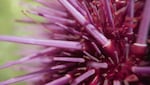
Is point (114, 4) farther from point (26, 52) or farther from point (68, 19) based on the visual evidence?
point (26, 52)

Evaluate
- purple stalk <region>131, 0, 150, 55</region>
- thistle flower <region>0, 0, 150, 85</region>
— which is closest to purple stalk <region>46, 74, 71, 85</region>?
thistle flower <region>0, 0, 150, 85</region>

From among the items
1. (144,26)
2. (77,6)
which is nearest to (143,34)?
(144,26)

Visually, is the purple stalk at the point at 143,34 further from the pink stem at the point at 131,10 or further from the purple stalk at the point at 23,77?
the purple stalk at the point at 23,77

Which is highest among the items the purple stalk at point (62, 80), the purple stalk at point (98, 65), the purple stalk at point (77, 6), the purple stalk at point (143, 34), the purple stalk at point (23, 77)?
the purple stalk at point (77, 6)

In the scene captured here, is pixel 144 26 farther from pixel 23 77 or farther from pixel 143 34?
pixel 23 77

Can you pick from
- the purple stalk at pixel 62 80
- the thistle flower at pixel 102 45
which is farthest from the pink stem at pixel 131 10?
the purple stalk at pixel 62 80

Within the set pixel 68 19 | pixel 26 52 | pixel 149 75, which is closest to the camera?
pixel 149 75

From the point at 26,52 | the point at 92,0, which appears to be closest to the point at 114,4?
the point at 92,0

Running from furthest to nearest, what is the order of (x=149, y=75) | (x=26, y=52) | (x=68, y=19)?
(x=26, y=52) → (x=68, y=19) → (x=149, y=75)
